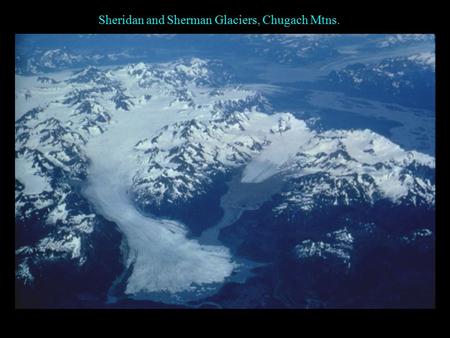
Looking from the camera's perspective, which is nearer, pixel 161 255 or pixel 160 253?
pixel 161 255

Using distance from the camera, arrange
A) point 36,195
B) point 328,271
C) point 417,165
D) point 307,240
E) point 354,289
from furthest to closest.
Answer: point 417,165, point 36,195, point 307,240, point 328,271, point 354,289

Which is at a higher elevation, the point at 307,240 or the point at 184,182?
the point at 184,182

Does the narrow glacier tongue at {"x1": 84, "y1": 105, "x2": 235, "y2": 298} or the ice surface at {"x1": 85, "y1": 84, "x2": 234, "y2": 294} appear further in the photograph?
the ice surface at {"x1": 85, "y1": 84, "x2": 234, "y2": 294}

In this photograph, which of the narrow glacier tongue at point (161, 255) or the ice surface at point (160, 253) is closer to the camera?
the narrow glacier tongue at point (161, 255)

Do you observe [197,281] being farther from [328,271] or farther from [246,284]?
[328,271]

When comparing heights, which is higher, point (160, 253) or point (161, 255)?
point (160, 253)

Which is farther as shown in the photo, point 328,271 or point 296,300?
point 328,271

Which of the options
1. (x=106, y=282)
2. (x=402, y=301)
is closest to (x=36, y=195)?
(x=106, y=282)

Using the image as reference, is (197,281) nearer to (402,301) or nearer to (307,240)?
(307,240)

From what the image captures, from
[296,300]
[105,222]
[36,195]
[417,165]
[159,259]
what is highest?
[417,165]

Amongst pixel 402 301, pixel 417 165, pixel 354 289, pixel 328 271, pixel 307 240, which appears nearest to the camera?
pixel 402 301
